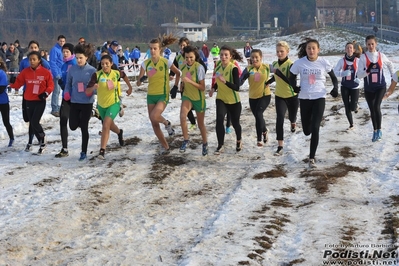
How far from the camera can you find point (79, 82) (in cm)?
1023

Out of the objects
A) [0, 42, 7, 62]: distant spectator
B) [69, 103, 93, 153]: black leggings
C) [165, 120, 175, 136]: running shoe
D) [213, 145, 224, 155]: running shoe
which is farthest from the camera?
[0, 42, 7, 62]: distant spectator

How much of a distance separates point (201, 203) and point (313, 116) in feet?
8.61

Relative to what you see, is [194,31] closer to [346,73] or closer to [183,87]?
[346,73]

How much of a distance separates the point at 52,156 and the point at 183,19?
94682 millimetres

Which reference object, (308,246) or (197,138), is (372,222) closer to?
(308,246)

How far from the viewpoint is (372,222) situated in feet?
22.2

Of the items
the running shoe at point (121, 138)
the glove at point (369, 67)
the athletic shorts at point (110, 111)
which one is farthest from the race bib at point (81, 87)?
the glove at point (369, 67)

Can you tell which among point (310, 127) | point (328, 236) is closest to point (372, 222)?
point (328, 236)

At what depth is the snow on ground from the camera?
6.04m

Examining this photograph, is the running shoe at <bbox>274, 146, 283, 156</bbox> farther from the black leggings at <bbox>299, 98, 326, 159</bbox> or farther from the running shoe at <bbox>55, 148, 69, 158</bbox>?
the running shoe at <bbox>55, 148, 69, 158</bbox>

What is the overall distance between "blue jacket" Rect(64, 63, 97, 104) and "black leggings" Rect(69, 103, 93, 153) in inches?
3.2

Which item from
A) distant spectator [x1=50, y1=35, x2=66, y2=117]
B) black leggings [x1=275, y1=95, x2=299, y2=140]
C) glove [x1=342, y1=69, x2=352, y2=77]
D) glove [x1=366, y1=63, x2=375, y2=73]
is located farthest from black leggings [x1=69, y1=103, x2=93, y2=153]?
glove [x1=366, y1=63, x2=375, y2=73]

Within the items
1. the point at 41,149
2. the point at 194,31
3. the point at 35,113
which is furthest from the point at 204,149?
the point at 194,31

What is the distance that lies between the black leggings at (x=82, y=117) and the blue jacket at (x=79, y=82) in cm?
8
